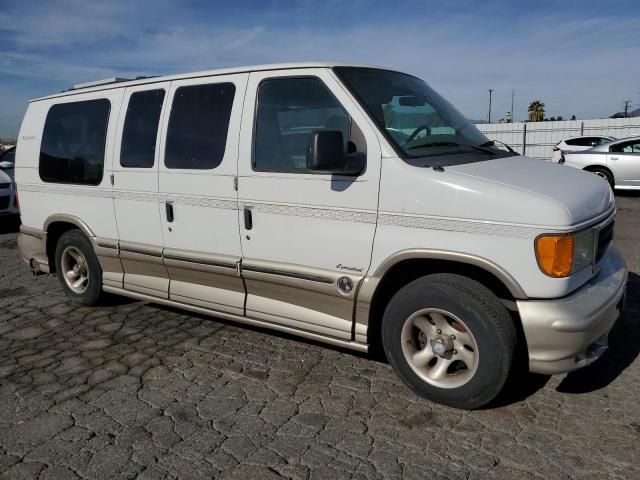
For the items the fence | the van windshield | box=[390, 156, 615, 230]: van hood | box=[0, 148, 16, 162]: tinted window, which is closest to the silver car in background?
the fence

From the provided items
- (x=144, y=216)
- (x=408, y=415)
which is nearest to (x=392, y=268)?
(x=408, y=415)

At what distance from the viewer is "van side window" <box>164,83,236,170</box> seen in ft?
13.4

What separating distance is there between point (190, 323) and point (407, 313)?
236 cm

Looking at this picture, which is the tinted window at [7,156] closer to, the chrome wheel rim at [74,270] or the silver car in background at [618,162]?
the chrome wheel rim at [74,270]

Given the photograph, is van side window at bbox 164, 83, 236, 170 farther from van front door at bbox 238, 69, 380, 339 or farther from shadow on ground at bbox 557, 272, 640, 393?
shadow on ground at bbox 557, 272, 640, 393

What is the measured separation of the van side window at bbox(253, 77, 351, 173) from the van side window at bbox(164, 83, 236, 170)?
32 centimetres

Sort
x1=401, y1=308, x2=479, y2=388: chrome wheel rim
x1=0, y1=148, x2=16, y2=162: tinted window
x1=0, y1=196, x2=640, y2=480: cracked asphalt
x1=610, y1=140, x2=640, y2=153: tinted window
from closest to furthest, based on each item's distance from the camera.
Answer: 1. x1=0, y1=196, x2=640, y2=480: cracked asphalt
2. x1=401, y1=308, x2=479, y2=388: chrome wheel rim
3. x1=0, y1=148, x2=16, y2=162: tinted window
4. x1=610, y1=140, x2=640, y2=153: tinted window

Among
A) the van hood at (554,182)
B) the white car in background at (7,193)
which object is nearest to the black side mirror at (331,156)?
the van hood at (554,182)

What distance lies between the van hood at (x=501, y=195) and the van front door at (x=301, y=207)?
0.29m

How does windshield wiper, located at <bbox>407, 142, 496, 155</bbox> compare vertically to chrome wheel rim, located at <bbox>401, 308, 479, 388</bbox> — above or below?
above

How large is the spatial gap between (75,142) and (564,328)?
4441 mm

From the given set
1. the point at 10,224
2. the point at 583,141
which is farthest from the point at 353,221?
the point at 583,141

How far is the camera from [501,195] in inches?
118

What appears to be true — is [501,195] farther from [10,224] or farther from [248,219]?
[10,224]
